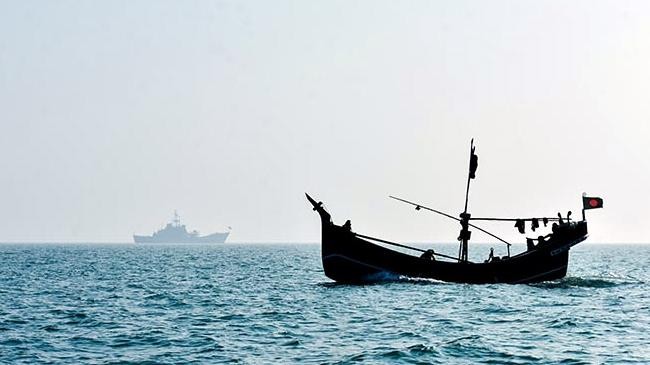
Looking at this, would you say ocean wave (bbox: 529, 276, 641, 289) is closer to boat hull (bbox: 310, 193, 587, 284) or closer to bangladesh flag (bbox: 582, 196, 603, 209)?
boat hull (bbox: 310, 193, 587, 284)

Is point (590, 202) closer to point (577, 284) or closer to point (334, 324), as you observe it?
point (577, 284)

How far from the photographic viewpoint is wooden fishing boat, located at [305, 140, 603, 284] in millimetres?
41969

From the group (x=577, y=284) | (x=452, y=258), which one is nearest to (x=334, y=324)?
(x=452, y=258)

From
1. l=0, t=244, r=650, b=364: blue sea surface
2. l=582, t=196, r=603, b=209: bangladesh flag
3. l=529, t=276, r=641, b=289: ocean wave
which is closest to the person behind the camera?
l=0, t=244, r=650, b=364: blue sea surface

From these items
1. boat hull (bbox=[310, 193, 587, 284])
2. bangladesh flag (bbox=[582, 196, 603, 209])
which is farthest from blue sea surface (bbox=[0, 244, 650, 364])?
bangladesh flag (bbox=[582, 196, 603, 209])

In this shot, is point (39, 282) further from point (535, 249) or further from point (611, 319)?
point (611, 319)

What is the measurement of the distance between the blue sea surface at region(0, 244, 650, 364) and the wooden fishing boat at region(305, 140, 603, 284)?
72 cm

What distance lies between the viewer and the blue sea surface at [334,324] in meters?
23.5

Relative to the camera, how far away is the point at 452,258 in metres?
41.7

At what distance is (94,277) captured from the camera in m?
61.9

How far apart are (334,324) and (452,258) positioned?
13.4 meters

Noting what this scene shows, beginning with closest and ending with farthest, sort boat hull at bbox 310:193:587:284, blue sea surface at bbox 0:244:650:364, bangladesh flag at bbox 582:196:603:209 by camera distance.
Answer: blue sea surface at bbox 0:244:650:364 → boat hull at bbox 310:193:587:284 → bangladesh flag at bbox 582:196:603:209

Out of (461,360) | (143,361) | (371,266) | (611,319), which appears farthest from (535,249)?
(143,361)

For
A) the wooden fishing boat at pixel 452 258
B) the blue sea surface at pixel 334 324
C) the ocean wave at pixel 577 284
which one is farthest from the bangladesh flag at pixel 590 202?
the ocean wave at pixel 577 284
